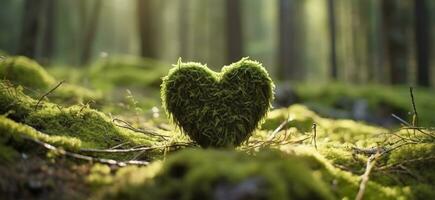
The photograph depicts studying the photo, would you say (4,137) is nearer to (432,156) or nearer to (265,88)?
(265,88)

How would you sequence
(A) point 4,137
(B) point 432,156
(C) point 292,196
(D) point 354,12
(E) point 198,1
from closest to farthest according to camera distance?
(C) point 292,196 → (A) point 4,137 → (B) point 432,156 → (D) point 354,12 → (E) point 198,1

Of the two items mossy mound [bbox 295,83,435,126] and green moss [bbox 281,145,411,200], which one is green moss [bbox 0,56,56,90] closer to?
green moss [bbox 281,145,411,200]

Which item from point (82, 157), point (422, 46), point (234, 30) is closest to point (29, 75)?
point (82, 157)

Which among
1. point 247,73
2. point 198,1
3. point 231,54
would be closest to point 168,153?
point 247,73

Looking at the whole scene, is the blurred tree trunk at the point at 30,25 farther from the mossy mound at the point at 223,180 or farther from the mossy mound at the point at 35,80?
the mossy mound at the point at 223,180

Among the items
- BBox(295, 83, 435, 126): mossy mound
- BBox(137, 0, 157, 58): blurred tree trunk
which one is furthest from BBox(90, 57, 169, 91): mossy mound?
BBox(295, 83, 435, 126): mossy mound
